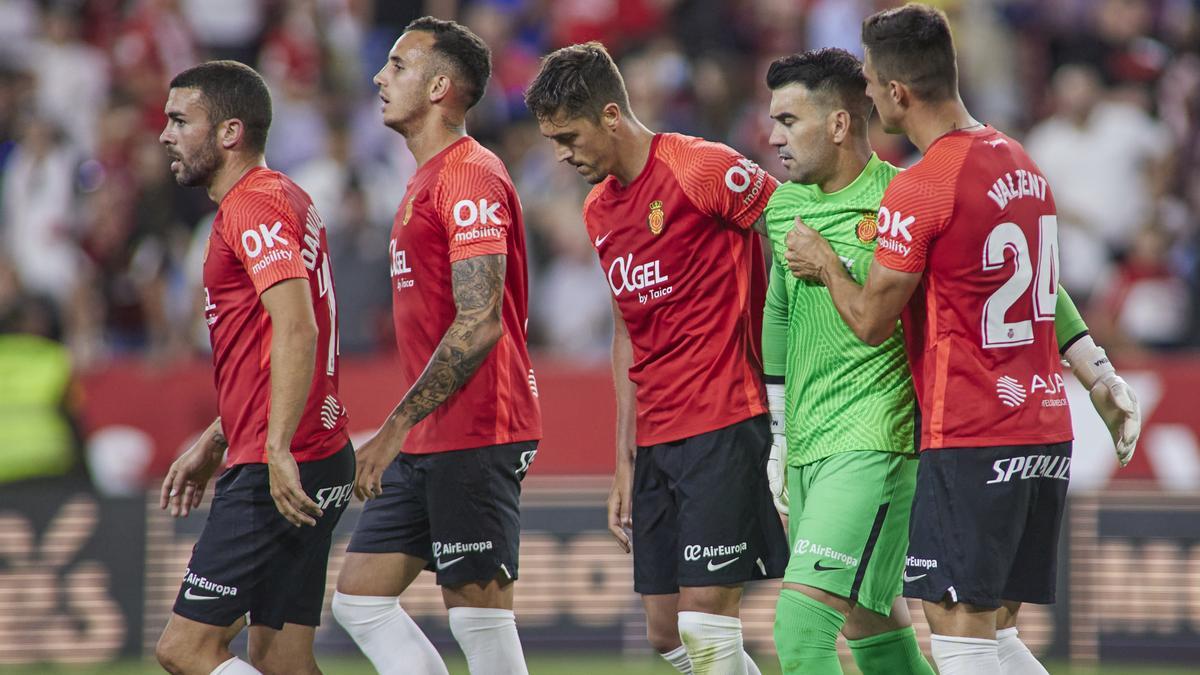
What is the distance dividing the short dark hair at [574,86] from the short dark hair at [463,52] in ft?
1.21

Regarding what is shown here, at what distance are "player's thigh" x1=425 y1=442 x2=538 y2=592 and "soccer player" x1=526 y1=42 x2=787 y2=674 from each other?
524 millimetres

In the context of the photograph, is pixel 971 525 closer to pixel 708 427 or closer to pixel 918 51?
pixel 708 427

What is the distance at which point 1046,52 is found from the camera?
1462cm

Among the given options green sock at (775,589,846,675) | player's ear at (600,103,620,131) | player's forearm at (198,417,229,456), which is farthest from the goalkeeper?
player's forearm at (198,417,229,456)

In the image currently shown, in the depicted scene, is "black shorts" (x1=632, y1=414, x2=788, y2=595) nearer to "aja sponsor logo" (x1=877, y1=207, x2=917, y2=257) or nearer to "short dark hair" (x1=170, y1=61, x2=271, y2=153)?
"aja sponsor logo" (x1=877, y1=207, x2=917, y2=257)

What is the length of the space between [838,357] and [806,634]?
1001mm

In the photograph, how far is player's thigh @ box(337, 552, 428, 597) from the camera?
20.9 ft

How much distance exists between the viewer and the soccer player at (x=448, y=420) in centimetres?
626

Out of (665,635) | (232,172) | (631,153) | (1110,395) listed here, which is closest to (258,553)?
(232,172)

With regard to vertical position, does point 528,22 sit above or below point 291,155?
above

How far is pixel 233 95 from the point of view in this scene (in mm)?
6055

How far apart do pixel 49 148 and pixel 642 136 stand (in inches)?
364

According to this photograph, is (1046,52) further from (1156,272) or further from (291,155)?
(291,155)

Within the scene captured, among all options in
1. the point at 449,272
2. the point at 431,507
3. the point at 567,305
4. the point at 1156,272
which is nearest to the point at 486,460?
the point at 431,507
